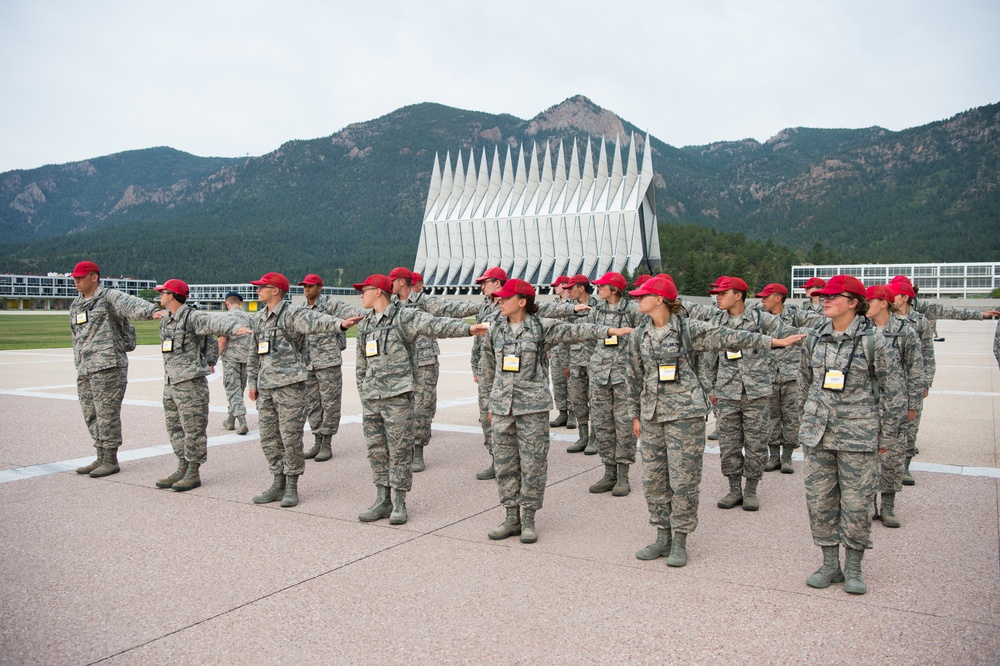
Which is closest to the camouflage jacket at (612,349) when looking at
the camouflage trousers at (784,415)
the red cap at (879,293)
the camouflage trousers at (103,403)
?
the camouflage trousers at (784,415)

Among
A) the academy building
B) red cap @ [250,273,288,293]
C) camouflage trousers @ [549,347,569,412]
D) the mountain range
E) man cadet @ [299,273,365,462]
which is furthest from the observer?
the mountain range

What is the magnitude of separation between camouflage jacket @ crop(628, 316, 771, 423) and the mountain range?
81.3 m

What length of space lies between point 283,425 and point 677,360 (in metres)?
3.61

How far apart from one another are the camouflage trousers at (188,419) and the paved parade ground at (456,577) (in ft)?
1.34

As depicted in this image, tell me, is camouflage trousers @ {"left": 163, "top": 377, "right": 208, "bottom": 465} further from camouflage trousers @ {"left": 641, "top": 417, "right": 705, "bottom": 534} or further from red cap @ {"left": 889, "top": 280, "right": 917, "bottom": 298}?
red cap @ {"left": 889, "top": 280, "right": 917, "bottom": 298}

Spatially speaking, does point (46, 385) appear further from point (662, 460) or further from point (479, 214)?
point (479, 214)

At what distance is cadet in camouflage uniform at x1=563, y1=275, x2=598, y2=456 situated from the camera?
8359 millimetres

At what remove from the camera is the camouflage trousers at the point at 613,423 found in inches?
260

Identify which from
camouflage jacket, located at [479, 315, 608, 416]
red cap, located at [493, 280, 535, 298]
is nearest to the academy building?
camouflage jacket, located at [479, 315, 608, 416]

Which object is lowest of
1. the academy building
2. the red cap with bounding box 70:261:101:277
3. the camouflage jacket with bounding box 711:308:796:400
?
the camouflage jacket with bounding box 711:308:796:400

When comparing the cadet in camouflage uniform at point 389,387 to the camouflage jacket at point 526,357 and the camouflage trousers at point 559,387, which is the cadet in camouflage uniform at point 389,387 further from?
the camouflage trousers at point 559,387

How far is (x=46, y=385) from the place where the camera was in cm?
1403

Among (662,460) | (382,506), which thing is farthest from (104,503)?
(662,460)

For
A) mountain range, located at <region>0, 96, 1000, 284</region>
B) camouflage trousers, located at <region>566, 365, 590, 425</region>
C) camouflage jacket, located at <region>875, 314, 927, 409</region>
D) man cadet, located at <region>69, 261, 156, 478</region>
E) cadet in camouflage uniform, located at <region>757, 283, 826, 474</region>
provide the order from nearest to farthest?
camouflage jacket, located at <region>875, 314, 927, 409</region>
man cadet, located at <region>69, 261, 156, 478</region>
cadet in camouflage uniform, located at <region>757, 283, 826, 474</region>
camouflage trousers, located at <region>566, 365, 590, 425</region>
mountain range, located at <region>0, 96, 1000, 284</region>
